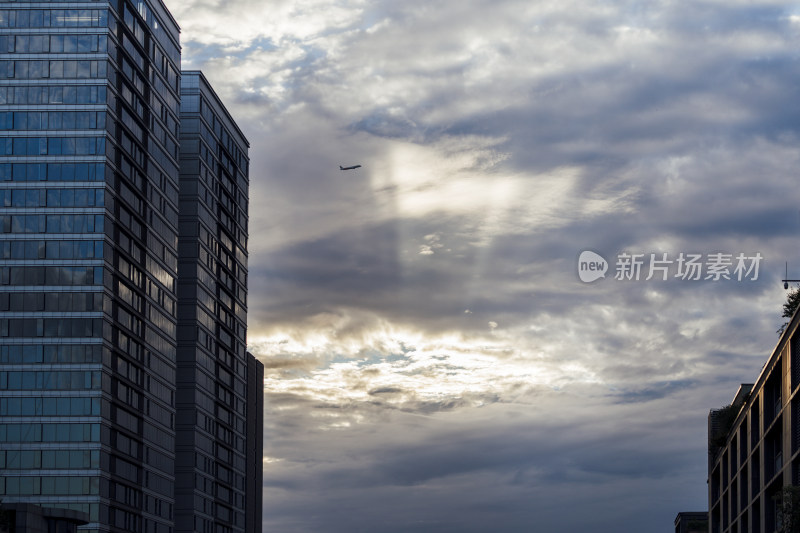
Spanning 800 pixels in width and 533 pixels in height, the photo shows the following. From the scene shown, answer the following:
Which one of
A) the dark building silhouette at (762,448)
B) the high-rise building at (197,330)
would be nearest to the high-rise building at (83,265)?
the high-rise building at (197,330)

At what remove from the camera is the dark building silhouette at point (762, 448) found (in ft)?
256

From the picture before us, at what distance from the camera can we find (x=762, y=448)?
91.6 meters

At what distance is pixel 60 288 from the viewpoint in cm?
14375

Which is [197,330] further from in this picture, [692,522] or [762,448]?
[762,448]

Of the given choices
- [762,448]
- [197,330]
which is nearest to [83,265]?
[197,330]

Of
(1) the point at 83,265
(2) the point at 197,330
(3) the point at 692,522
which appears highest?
(1) the point at 83,265

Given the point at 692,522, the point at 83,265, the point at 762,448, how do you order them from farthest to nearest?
1. the point at 692,522
2. the point at 83,265
3. the point at 762,448

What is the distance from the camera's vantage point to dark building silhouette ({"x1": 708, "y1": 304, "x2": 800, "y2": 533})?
256 ft

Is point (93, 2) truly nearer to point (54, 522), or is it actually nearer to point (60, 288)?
point (60, 288)

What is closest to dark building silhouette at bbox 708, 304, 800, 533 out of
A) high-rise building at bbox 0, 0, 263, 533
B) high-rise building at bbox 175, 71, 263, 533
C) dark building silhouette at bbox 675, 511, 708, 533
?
dark building silhouette at bbox 675, 511, 708, 533

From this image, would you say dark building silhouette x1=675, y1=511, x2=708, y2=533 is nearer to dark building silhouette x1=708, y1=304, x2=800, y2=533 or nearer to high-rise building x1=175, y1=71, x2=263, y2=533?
dark building silhouette x1=708, y1=304, x2=800, y2=533

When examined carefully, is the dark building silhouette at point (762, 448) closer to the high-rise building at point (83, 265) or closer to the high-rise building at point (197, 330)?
the high-rise building at point (83, 265)

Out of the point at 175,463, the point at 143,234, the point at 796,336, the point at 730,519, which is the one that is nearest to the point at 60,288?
the point at 143,234

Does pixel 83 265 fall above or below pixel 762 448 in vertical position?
above
